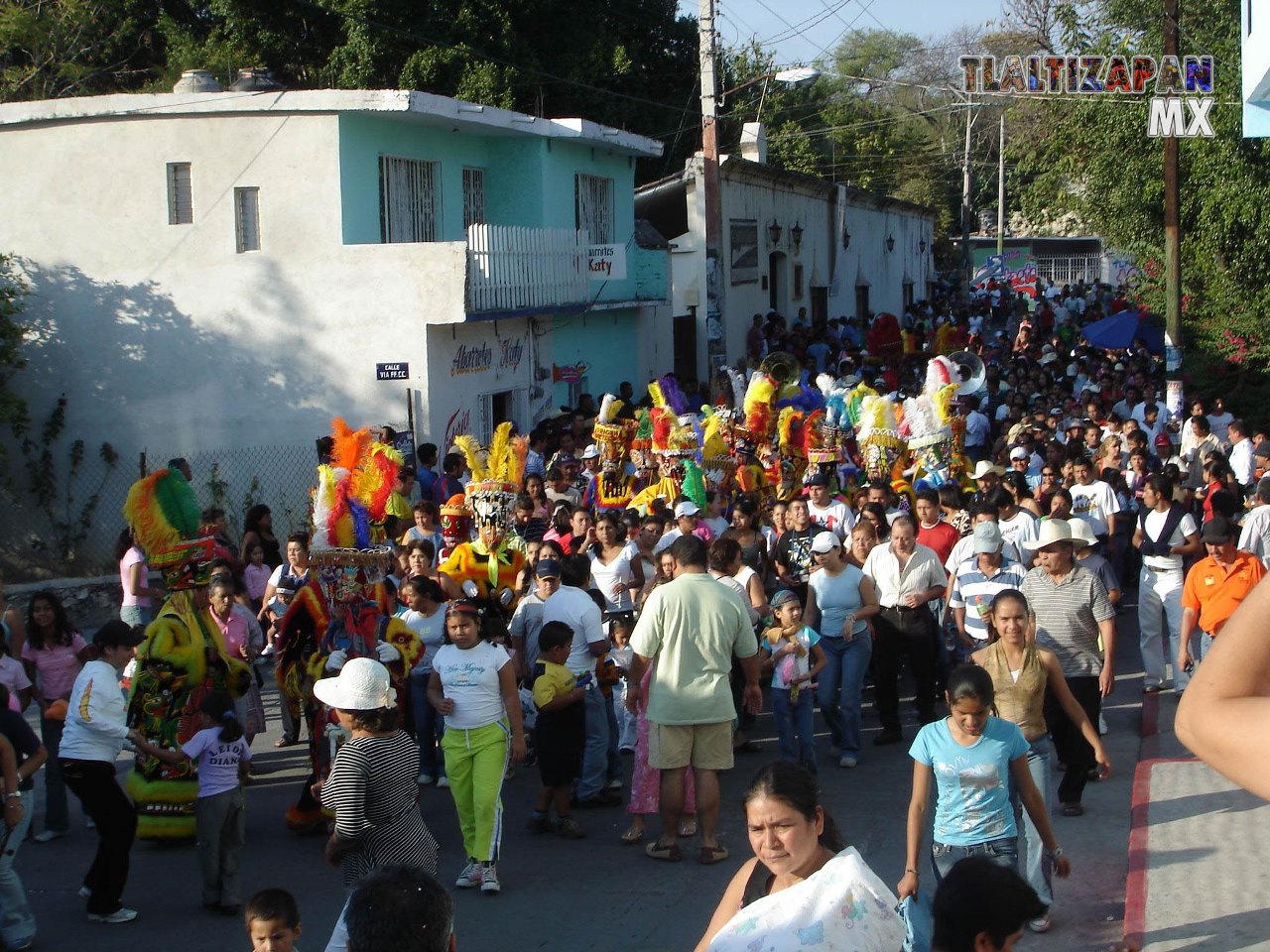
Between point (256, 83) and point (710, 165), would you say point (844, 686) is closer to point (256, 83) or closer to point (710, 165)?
point (256, 83)

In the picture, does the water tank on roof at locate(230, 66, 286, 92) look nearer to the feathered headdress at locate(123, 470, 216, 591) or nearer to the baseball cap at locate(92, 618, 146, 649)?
the feathered headdress at locate(123, 470, 216, 591)

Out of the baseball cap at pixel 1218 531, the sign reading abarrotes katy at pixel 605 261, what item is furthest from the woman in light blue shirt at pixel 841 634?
the sign reading abarrotes katy at pixel 605 261

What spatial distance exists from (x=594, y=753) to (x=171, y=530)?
287 cm

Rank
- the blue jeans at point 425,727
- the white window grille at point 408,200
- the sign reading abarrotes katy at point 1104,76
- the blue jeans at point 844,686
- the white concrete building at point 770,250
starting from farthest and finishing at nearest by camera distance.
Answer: the white concrete building at point 770,250, the sign reading abarrotes katy at point 1104,76, the white window grille at point 408,200, the blue jeans at point 844,686, the blue jeans at point 425,727

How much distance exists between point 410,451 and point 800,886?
1395 centimetres

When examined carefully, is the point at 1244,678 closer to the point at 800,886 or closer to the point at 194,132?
the point at 800,886

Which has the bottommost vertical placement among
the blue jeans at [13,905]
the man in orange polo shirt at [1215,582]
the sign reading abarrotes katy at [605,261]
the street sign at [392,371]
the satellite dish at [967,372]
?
the blue jeans at [13,905]

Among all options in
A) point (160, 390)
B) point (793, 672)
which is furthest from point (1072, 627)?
point (160, 390)

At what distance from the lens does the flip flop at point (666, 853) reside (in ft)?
26.5

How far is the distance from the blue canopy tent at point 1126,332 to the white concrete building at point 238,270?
14678mm

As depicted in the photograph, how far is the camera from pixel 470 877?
770 centimetres

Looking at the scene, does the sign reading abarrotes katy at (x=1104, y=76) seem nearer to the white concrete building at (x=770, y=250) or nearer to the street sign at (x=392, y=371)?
the white concrete building at (x=770, y=250)

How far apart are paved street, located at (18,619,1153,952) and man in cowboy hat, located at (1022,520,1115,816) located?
1.17 feet

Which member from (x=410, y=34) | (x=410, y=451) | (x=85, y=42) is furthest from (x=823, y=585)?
(x=85, y=42)
